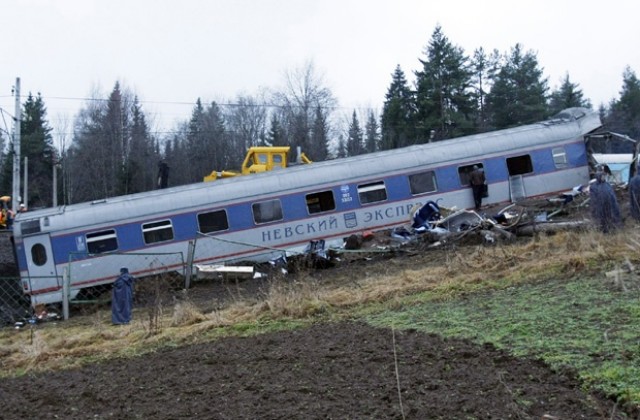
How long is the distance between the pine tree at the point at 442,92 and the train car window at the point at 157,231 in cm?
3357

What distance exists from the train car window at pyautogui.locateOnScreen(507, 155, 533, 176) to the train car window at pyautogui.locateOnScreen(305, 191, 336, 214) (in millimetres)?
5814

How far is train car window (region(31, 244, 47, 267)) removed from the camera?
1888 cm

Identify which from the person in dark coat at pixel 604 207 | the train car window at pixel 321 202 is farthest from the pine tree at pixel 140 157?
the person in dark coat at pixel 604 207

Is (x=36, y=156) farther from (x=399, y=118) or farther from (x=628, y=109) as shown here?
(x=628, y=109)

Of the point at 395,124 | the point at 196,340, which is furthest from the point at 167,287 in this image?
the point at 395,124

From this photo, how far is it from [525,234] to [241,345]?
9.61 meters

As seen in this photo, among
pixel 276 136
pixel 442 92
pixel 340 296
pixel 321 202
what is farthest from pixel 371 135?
pixel 340 296

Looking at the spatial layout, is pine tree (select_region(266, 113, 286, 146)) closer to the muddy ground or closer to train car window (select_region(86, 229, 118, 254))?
train car window (select_region(86, 229, 118, 254))

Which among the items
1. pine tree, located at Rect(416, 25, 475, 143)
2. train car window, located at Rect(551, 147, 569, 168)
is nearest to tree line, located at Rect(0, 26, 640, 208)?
pine tree, located at Rect(416, 25, 475, 143)

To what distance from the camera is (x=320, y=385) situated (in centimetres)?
533

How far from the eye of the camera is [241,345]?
24.7 feet

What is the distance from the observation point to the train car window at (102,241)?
62.5 ft

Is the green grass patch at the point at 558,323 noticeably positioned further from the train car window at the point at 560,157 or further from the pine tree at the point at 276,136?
the pine tree at the point at 276,136

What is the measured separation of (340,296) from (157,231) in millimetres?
10447
